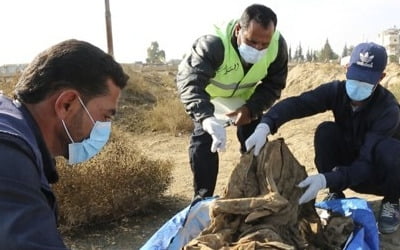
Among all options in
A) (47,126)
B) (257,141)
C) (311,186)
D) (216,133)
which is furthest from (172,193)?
(47,126)

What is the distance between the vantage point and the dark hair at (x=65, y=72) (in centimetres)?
146

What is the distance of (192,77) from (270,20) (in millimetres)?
603

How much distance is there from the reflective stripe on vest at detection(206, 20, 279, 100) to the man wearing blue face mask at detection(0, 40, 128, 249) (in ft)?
5.85

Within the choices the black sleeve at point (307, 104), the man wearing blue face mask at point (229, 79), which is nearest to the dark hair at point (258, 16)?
the man wearing blue face mask at point (229, 79)

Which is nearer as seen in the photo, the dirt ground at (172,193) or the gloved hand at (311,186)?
the gloved hand at (311,186)

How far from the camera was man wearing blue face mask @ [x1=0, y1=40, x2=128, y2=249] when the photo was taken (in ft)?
3.89

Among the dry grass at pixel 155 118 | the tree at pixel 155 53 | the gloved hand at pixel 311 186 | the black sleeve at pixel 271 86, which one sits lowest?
the tree at pixel 155 53

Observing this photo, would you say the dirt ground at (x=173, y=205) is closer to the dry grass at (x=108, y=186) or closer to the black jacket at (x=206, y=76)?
the dry grass at (x=108, y=186)

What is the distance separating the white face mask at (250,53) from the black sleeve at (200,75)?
132mm

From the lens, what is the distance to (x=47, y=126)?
1.51m

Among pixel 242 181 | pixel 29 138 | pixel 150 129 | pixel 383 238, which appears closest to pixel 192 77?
pixel 242 181

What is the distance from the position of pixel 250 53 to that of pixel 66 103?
204 centimetres

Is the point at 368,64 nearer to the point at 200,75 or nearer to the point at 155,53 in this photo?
the point at 200,75

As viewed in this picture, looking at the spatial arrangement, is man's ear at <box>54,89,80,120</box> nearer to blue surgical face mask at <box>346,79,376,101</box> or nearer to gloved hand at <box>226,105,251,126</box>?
blue surgical face mask at <box>346,79,376,101</box>
